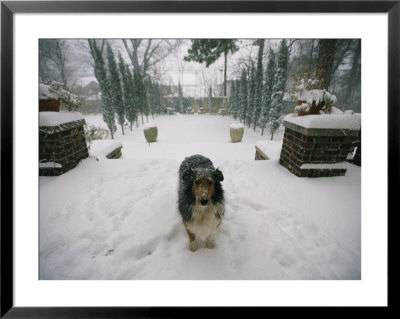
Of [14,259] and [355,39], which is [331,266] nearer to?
[355,39]

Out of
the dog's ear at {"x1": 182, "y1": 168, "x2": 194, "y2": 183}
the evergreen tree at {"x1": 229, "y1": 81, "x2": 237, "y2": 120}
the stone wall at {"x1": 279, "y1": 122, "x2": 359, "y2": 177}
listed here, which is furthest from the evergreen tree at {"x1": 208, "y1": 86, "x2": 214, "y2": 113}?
the dog's ear at {"x1": 182, "y1": 168, "x2": 194, "y2": 183}

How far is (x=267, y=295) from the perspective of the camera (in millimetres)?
1331

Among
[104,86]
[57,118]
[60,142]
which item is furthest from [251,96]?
[60,142]

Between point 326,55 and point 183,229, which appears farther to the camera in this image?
point 183,229

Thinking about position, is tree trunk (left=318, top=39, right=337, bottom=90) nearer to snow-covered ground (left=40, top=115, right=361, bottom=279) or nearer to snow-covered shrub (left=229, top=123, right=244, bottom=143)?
snow-covered ground (left=40, top=115, right=361, bottom=279)

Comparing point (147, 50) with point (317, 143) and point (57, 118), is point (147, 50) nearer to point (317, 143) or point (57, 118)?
point (57, 118)

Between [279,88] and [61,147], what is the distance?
2.65m

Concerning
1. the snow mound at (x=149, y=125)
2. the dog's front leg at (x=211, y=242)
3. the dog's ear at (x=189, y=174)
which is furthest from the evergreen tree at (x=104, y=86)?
the dog's front leg at (x=211, y=242)

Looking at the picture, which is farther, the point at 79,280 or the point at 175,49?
the point at 175,49

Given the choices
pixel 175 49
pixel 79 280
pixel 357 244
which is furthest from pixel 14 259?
pixel 357 244

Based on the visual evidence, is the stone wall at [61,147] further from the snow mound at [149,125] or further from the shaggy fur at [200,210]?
the shaggy fur at [200,210]

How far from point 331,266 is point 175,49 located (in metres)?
2.44

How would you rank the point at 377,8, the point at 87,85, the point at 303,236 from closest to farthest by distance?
the point at 377,8, the point at 303,236, the point at 87,85

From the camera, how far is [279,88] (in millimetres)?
1882
